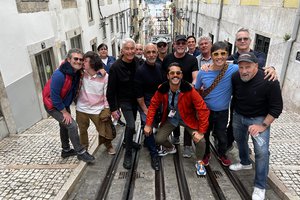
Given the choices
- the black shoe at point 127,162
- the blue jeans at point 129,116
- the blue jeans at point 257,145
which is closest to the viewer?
the blue jeans at point 257,145

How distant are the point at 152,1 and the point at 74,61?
567 feet

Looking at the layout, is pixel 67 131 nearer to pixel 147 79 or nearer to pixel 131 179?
pixel 131 179

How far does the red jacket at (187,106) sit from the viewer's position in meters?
3.46

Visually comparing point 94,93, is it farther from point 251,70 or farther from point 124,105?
point 251,70

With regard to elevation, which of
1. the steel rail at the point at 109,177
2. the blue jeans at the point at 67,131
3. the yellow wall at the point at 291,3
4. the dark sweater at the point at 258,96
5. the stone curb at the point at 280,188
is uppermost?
the yellow wall at the point at 291,3

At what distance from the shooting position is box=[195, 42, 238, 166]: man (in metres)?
3.33

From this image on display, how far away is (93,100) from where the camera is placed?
3924 mm

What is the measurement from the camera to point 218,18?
12.7m

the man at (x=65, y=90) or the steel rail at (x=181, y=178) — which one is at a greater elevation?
the man at (x=65, y=90)

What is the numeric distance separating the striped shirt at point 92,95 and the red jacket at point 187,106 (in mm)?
850

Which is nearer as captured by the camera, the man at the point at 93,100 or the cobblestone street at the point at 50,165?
the cobblestone street at the point at 50,165

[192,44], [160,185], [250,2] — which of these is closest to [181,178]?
[160,185]

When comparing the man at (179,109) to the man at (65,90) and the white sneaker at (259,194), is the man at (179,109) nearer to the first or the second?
the white sneaker at (259,194)

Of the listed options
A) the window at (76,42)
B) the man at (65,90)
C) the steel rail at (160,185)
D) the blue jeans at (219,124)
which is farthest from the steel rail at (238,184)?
the window at (76,42)
